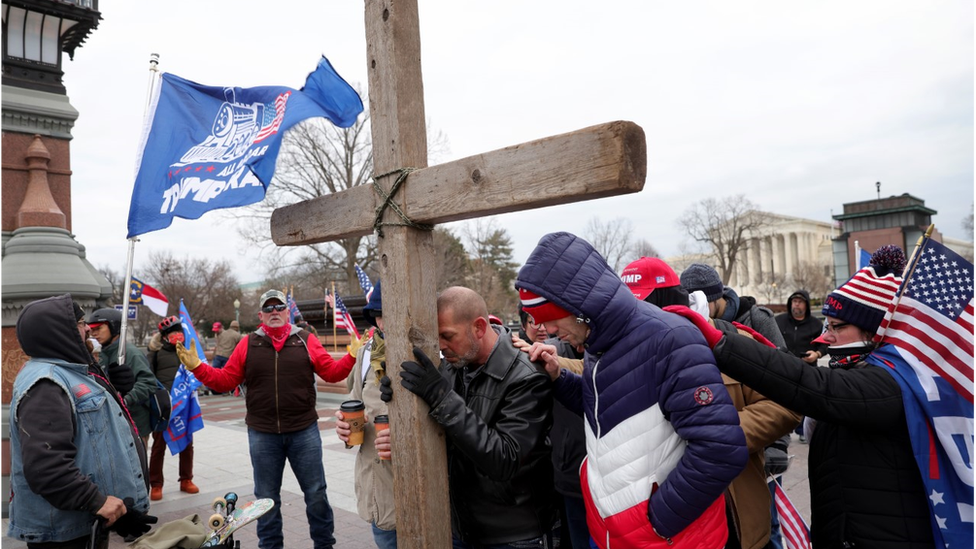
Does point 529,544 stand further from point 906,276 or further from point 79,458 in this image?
point 79,458

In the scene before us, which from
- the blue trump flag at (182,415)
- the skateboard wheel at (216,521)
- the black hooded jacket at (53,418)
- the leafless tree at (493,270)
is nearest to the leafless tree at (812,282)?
the leafless tree at (493,270)

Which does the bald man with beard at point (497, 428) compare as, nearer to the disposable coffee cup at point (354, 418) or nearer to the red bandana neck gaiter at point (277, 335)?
the disposable coffee cup at point (354, 418)

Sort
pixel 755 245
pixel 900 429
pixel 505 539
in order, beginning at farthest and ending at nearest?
1. pixel 755 245
2. pixel 505 539
3. pixel 900 429

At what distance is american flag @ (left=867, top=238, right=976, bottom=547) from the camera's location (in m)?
1.95

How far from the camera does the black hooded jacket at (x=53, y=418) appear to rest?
2.98 meters

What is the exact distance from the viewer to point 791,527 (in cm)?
280

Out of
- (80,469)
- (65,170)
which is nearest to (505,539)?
(80,469)

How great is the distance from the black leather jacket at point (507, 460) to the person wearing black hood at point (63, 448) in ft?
5.93

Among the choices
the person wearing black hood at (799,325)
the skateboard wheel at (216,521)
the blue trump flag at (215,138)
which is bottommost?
the skateboard wheel at (216,521)

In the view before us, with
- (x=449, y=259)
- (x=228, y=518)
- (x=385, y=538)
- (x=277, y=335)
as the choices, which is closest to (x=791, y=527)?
(x=385, y=538)

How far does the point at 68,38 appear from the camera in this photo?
282 inches

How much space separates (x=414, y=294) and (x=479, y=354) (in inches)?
17.2

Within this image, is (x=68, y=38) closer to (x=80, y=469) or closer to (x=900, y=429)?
(x=80, y=469)

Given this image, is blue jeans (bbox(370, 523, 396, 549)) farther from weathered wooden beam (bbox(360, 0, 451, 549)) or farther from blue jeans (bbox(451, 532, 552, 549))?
weathered wooden beam (bbox(360, 0, 451, 549))
